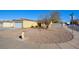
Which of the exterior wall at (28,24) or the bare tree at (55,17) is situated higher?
the bare tree at (55,17)

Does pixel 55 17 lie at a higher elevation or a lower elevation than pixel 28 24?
higher

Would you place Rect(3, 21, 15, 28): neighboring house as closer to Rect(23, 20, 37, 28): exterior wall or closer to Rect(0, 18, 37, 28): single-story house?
Rect(0, 18, 37, 28): single-story house

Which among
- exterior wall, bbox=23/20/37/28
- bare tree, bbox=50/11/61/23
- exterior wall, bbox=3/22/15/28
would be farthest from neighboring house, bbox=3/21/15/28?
bare tree, bbox=50/11/61/23

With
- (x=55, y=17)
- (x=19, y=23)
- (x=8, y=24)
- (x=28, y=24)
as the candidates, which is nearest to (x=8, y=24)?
(x=8, y=24)

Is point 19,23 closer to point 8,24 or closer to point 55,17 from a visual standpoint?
point 8,24

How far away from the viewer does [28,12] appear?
4008mm

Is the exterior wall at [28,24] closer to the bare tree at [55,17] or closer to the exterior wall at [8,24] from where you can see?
the exterior wall at [8,24]

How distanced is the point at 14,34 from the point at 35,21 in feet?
1.89

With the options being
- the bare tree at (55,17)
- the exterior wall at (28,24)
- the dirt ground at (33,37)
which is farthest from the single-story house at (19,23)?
the bare tree at (55,17)
